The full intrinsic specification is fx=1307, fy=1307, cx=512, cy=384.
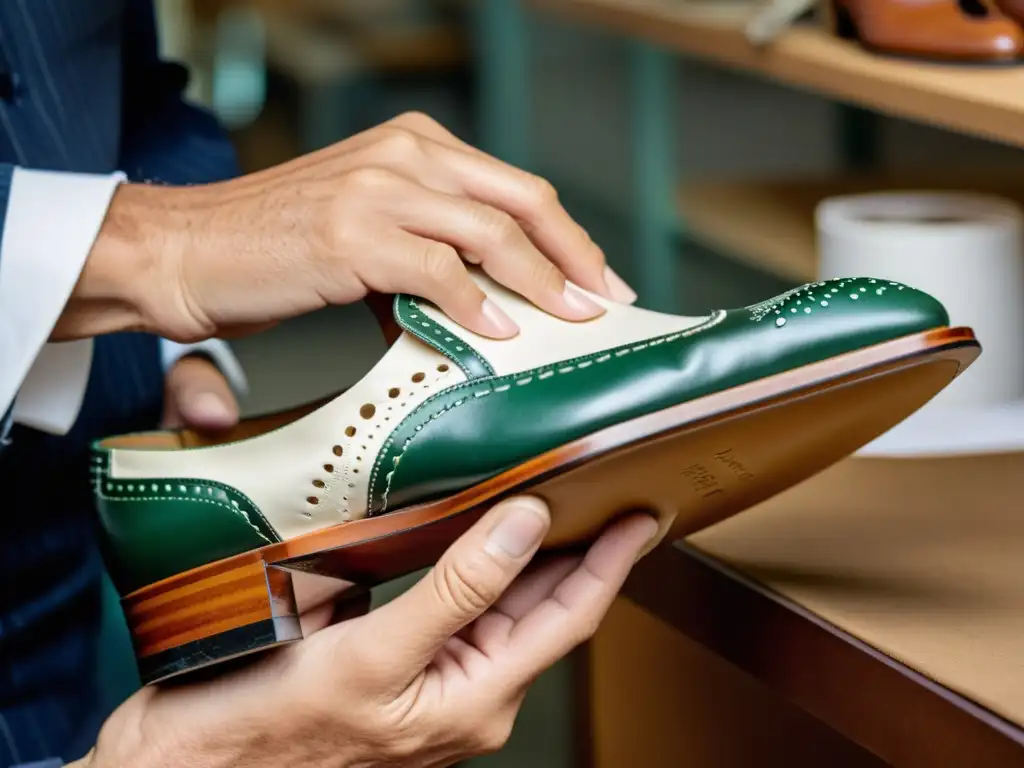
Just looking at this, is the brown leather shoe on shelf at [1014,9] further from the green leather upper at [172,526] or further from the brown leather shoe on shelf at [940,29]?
the green leather upper at [172,526]

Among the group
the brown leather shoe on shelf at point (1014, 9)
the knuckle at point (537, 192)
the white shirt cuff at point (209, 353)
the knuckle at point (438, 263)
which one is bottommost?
the white shirt cuff at point (209, 353)

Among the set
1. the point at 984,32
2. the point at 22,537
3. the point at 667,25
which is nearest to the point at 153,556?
the point at 22,537

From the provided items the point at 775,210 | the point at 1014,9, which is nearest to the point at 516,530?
the point at 1014,9

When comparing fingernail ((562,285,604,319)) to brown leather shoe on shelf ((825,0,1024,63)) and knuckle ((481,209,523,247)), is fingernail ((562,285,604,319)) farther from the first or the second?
brown leather shoe on shelf ((825,0,1024,63))

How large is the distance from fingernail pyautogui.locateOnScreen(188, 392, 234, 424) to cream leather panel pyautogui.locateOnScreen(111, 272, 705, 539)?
0.39 ft

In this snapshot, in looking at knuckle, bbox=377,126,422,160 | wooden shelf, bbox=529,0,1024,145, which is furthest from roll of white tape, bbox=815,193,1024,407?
knuckle, bbox=377,126,422,160

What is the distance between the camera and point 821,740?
0.82 metres

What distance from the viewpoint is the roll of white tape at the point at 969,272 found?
32.6 inches

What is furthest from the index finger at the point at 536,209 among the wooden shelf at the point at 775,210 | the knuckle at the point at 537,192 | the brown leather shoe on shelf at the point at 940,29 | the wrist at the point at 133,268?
the wooden shelf at the point at 775,210

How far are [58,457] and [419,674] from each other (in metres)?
0.34

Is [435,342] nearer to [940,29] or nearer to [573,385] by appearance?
[573,385]

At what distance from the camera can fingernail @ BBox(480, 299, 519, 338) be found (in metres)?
0.58

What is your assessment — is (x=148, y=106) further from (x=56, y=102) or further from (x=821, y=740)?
(x=821, y=740)

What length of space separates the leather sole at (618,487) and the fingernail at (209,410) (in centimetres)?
15
